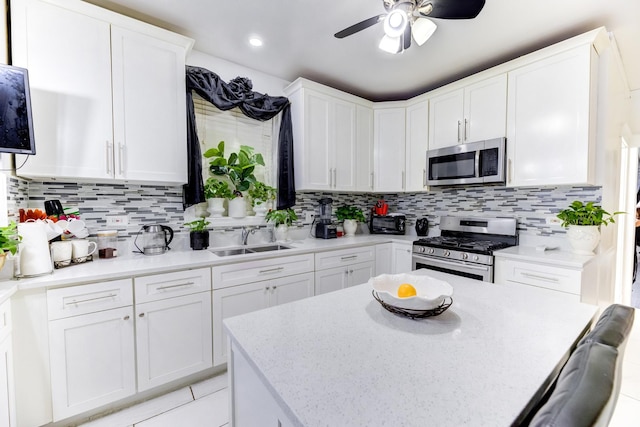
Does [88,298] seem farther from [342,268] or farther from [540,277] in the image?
[540,277]

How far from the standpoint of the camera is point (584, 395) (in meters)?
0.42

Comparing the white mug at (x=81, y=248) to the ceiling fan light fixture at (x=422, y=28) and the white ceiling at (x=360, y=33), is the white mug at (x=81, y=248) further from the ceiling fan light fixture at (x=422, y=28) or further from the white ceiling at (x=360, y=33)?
the ceiling fan light fixture at (x=422, y=28)

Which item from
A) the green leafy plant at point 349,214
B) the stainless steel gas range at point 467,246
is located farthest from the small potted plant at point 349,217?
the stainless steel gas range at point 467,246

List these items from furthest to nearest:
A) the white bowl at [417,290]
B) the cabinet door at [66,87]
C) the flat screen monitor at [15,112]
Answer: the cabinet door at [66,87]
the flat screen monitor at [15,112]
the white bowl at [417,290]

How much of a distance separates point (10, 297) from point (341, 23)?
8.45 feet

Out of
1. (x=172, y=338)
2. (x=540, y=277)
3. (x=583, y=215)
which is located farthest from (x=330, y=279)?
(x=583, y=215)

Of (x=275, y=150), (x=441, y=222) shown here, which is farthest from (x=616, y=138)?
(x=275, y=150)

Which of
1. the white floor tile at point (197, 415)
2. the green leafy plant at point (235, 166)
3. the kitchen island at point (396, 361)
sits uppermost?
the green leafy plant at point (235, 166)

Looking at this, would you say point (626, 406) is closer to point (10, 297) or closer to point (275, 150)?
point (275, 150)

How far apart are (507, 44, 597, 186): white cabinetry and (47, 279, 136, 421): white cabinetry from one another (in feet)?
10.2

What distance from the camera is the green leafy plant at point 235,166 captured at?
8.07ft

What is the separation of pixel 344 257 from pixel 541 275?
1.55m

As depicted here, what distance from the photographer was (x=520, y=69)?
2336 mm

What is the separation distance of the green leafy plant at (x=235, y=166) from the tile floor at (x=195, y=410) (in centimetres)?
157
